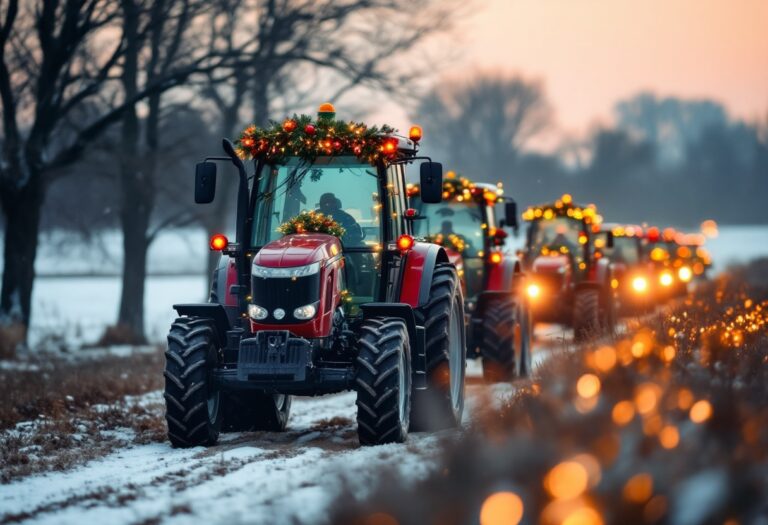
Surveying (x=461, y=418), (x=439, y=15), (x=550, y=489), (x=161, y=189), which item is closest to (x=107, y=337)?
(x=161, y=189)

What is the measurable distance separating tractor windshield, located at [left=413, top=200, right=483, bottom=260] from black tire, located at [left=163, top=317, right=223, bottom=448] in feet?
20.3

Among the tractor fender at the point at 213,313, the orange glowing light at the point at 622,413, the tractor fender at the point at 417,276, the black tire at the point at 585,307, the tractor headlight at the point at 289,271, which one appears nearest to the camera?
the orange glowing light at the point at 622,413

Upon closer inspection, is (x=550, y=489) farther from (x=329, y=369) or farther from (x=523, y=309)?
(x=523, y=309)

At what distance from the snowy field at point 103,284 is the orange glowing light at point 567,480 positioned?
1757 centimetres

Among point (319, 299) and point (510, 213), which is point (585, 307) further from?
point (319, 299)

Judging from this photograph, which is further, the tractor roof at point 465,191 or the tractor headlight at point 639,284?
the tractor headlight at point 639,284

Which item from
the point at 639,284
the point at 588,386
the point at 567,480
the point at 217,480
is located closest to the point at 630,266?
the point at 639,284

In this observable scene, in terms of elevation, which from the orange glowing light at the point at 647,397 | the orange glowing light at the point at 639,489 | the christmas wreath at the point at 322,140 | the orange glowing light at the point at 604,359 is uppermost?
the christmas wreath at the point at 322,140

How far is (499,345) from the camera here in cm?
1507

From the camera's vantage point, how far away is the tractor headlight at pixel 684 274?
113 ft

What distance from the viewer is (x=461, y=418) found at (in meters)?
11.4

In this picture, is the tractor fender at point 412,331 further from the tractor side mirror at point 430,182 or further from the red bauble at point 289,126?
the red bauble at point 289,126

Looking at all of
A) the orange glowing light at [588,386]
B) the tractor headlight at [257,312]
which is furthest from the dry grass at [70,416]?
the orange glowing light at [588,386]

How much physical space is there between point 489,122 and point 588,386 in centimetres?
7353
